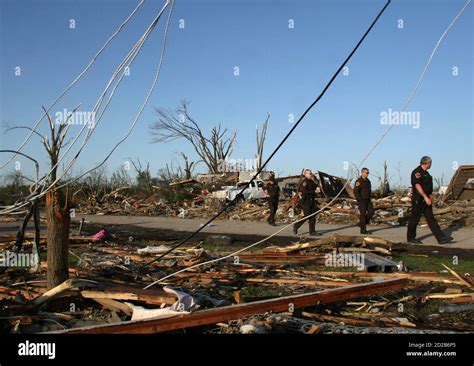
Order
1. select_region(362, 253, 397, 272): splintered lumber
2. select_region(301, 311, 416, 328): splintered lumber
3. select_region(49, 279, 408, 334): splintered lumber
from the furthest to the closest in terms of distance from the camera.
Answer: select_region(362, 253, 397, 272): splintered lumber < select_region(301, 311, 416, 328): splintered lumber < select_region(49, 279, 408, 334): splintered lumber

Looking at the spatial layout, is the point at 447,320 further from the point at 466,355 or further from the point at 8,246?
the point at 8,246

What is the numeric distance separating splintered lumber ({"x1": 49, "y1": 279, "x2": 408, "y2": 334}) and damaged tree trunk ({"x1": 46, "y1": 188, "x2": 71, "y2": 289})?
1.82 m

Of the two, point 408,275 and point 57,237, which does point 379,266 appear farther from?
point 57,237

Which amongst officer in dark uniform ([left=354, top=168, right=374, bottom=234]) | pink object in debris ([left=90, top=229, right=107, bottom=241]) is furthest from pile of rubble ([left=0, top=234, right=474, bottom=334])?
officer in dark uniform ([left=354, top=168, right=374, bottom=234])

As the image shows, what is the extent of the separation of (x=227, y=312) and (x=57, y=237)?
2.62 m

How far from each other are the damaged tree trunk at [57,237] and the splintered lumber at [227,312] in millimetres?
1819

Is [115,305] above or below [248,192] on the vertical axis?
below

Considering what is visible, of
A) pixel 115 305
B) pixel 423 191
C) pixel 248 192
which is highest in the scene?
pixel 423 191

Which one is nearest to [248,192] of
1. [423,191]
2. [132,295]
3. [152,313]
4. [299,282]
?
[423,191]

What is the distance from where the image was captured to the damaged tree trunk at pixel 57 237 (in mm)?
6168

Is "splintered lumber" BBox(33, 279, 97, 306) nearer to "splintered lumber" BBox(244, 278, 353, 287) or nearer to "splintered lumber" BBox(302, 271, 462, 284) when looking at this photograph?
"splintered lumber" BBox(244, 278, 353, 287)

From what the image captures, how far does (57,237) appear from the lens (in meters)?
6.28

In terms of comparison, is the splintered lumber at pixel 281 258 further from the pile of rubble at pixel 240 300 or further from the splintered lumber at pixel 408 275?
the splintered lumber at pixel 408 275

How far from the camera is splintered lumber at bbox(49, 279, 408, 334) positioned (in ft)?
15.4
